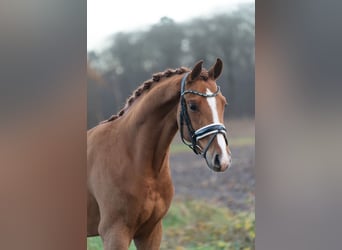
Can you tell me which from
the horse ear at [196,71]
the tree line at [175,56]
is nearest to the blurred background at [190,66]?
the tree line at [175,56]

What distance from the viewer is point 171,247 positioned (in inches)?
104

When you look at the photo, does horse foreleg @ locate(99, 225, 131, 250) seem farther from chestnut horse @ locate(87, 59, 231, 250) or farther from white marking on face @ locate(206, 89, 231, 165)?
white marking on face @ locate(206, 89, 231, 165)

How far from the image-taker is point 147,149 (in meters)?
2.55

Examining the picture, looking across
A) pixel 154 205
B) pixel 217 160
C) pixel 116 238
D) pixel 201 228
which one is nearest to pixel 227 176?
pixel 217 160

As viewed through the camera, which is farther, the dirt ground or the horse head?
the dirt ground

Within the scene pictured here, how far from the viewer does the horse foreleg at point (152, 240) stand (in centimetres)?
258

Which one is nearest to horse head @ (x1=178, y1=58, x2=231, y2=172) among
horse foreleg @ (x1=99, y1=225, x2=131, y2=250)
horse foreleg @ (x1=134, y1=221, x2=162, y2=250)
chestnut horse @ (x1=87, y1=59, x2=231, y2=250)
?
chestnut horse @ (x1=87, y1=59, x2=231, y2=250)

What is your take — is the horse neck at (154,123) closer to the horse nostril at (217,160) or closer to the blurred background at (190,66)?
the blurred background at (190,66)

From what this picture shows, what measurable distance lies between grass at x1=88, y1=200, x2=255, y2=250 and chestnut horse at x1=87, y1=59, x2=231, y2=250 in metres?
0.06

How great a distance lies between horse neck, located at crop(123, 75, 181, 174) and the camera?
254 cm

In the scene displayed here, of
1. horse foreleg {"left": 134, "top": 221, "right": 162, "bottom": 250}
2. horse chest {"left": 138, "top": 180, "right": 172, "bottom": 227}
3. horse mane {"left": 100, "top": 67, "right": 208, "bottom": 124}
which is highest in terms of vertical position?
horse mane {"left": 100, "top": 67, "right": 208, "bottom": 124}

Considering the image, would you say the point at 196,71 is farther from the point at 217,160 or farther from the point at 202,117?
the point at 217,160
